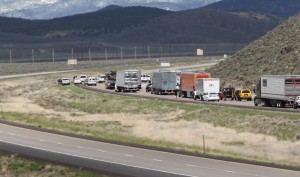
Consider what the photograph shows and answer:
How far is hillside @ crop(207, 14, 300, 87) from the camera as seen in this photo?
106 m

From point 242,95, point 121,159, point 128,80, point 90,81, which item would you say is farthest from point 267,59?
point 121,159

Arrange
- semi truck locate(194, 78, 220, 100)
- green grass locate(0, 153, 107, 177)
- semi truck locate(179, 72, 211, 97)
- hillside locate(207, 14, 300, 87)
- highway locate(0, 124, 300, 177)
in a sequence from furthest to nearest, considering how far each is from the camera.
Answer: hillside locate(207, 14, 300, 87), semi truck locate(179, 72, 211, 97), semi truck locate(194, 78, 220, 100), green grass locate(0, 153, 107, 177), highway locate(0, 124, 300, 177)

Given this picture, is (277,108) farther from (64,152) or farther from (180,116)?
(64,152)

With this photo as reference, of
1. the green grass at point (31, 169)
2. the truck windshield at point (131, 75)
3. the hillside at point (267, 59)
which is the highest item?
the hillside at point (267, 59)

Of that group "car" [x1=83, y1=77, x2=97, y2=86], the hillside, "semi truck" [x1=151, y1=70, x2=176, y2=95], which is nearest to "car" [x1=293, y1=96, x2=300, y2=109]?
"semi truck" [x1=151, y1=70, x2=176, y2=95]

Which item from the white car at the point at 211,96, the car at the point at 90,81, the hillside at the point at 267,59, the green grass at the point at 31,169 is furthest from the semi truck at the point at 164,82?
the green grass at the point at 31,169

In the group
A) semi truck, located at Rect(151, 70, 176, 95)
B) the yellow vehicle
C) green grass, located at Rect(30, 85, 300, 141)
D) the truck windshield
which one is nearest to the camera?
green grass, located at Rect(30, 85, 300, 141)

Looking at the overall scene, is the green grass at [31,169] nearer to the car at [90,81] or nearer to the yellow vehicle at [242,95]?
the yellow vehicle at [242,95]

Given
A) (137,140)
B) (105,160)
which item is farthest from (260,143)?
(105,160)

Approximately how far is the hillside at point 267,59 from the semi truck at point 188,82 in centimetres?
1555

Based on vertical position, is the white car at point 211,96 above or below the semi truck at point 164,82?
below

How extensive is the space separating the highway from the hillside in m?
59.1

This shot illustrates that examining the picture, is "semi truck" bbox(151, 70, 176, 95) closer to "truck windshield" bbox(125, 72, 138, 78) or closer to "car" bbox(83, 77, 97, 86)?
"truck windshield" bbox(125, 72, 138, 78)

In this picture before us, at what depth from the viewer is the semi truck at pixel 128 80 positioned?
341 feet
